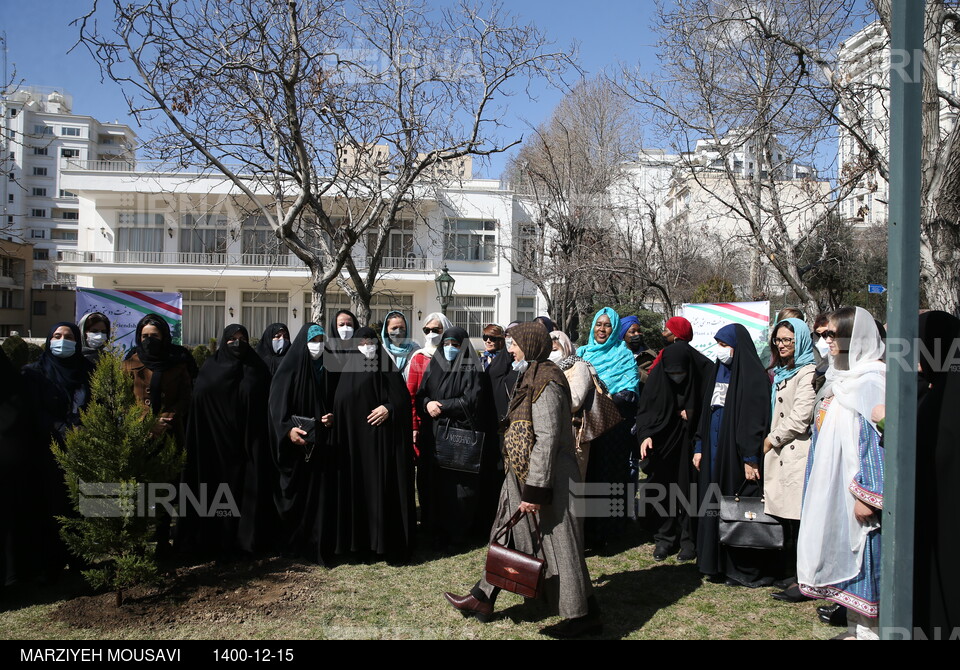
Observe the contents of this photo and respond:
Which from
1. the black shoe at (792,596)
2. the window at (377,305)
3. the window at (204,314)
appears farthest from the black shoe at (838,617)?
the window at (204,314)

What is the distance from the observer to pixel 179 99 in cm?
842

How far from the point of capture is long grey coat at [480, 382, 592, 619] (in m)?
3.87

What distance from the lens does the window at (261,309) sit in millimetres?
32219

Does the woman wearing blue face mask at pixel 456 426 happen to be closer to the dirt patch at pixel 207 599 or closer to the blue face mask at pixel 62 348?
the dirt patch at pixel 207 599

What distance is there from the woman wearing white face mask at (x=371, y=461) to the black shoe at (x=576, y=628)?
5.92 feet

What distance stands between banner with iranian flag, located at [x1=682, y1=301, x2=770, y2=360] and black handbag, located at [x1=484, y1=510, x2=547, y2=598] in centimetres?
806

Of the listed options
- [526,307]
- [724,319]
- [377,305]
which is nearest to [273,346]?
[724,319]

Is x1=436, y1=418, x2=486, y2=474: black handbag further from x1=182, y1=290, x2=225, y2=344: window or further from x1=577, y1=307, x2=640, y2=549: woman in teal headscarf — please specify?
x1=182, y1=290, x2=225, y2=344: window

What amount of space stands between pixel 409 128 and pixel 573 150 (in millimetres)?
11204

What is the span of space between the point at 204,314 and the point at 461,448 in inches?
1164

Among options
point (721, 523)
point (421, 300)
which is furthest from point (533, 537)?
point (421, 300)

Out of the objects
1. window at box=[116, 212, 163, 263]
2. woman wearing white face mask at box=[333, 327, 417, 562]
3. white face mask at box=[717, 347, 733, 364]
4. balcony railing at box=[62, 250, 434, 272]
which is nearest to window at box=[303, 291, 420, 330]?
balcony railing at box=[62, 250, 434, 272]

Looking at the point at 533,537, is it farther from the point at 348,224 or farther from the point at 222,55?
the point at 222,55

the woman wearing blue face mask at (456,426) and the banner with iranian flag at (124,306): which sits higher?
the banner with iranian flag at (124,306)
